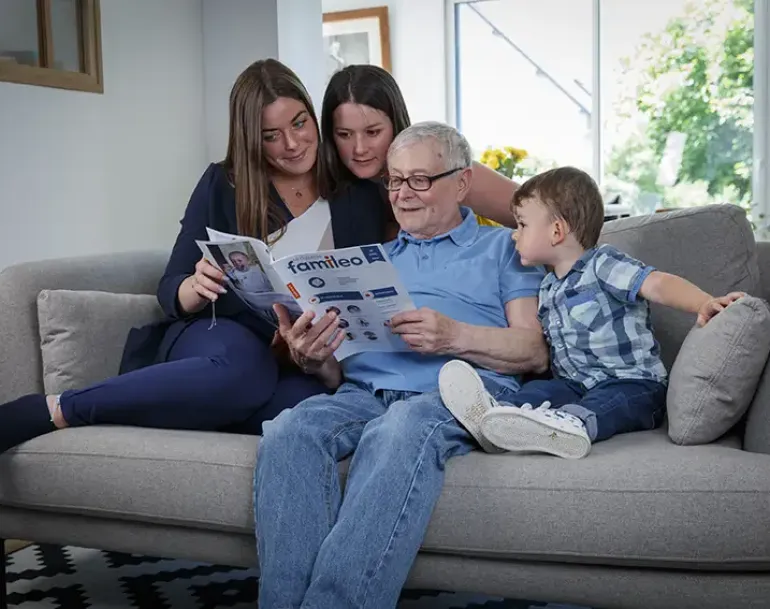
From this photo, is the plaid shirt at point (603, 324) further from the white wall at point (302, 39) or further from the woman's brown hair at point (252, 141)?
the white wall at point (302, 39)

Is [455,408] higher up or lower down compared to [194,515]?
higher up

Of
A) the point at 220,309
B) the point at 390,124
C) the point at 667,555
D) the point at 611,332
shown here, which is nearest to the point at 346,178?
the point at 390,124

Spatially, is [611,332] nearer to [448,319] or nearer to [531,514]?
[448,319]

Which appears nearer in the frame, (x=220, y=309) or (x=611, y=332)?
(x=611, y=332)

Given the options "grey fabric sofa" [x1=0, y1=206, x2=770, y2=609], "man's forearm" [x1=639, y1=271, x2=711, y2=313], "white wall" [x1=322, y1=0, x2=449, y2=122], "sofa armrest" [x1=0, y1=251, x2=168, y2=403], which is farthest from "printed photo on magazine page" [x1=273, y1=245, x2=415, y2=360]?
"white wall" [x1=322, y1=0, x2=449, y2=122]

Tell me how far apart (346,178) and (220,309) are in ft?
1.52

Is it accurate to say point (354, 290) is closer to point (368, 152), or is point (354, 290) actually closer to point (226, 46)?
point (368, 152)

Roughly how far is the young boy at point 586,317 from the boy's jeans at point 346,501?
112 millimetres

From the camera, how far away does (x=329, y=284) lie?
6.68 feet

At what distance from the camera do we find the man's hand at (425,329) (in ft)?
6.76

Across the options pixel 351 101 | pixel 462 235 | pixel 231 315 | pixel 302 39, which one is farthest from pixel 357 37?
pixel 462 235

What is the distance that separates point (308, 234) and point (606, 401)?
2.88 feet

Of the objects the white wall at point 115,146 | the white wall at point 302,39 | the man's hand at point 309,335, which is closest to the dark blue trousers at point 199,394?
the man's hand at point 309,335

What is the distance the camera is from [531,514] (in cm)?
179
